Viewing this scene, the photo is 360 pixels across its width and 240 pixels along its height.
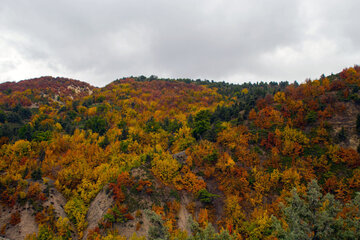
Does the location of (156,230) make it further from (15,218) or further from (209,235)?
(15,218)

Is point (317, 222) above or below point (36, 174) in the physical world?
above

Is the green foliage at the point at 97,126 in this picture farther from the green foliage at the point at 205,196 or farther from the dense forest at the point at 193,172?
the green foliage at the point at 205,196

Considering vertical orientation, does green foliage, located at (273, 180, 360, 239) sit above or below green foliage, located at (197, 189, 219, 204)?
above

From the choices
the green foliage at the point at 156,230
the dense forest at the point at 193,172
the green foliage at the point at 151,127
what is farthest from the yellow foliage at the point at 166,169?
the green foliage at the point at 156,230

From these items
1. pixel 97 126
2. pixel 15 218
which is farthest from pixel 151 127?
pixel 15 218

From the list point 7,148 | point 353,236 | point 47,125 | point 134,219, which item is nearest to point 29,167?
point 7,148

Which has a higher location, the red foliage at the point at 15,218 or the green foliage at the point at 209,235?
the green foliage at the point at 209,235

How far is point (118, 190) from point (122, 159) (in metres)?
14.8

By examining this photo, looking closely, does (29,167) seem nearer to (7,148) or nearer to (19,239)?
(7,148)

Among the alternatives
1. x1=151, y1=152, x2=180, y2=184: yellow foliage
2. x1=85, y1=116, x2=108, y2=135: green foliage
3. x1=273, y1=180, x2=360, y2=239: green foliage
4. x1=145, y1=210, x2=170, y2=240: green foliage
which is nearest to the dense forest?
x1=145, y1=210, x2=170, y2=240: green foliage

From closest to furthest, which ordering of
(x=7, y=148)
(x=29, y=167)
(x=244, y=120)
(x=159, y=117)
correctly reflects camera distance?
(x=29, y=167)
(x=7, y=148)
(x=244, y=120)
(x=159, y=117)

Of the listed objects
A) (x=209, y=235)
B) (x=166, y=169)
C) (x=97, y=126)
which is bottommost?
(x=166, y=169)

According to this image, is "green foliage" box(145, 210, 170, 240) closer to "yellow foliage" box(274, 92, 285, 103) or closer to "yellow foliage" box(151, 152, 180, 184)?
"yellow foliage" box(151, 152, 180, 184)

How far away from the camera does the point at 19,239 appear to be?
3081cm
